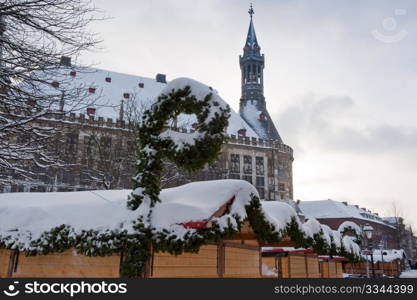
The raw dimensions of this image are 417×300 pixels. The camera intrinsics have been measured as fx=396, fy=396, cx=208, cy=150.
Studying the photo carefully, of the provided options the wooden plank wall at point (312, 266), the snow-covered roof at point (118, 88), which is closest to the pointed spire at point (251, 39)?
the snow-covered roof at point (118, 88)

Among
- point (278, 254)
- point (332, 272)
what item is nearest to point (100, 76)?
point (332, 272)

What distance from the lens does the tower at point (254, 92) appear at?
6388 cm

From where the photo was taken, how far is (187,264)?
7457 millimetres

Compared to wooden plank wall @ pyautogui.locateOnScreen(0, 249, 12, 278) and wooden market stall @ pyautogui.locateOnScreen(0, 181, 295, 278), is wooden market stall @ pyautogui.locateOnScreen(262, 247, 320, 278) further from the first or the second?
wooden plank wall @ pyautogui.locateOnScreen(0, 249, 12, 278)

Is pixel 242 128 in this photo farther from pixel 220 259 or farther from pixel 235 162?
pixel 220 259

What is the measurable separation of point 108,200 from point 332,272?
18.2 m

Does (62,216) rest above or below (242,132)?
below

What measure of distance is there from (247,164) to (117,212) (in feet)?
165

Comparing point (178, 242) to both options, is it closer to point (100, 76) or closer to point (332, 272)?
point (332, 272)

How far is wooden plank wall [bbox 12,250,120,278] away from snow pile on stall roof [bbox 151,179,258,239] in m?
1.27

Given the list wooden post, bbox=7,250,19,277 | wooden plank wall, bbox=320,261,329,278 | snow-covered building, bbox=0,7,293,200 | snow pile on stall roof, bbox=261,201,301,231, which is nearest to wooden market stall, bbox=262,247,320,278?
wooden plank wall, bbox=320,261,329,278

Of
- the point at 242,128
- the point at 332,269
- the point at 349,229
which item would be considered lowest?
the point at 332,269

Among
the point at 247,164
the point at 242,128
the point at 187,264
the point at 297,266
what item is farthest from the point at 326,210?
the point at 187,264

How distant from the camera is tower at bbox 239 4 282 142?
63875 mm
